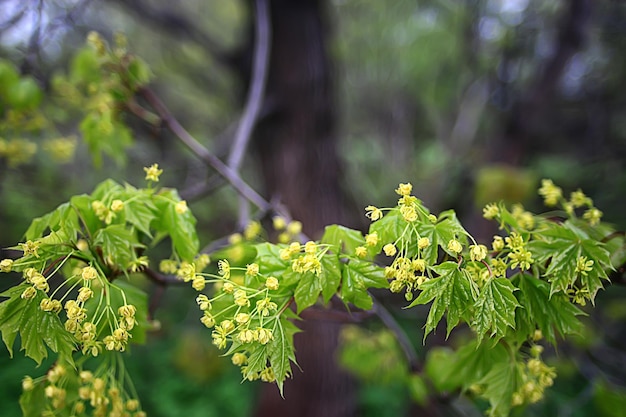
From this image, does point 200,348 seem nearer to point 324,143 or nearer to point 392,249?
point 324,143

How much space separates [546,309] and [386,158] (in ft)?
24.6

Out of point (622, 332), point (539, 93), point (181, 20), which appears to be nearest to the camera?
point (181, 20)

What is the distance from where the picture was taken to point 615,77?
457cm

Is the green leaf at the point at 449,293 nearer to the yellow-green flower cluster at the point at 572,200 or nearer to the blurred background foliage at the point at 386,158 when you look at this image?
the yellow-green flower cluster at the point at 572,200

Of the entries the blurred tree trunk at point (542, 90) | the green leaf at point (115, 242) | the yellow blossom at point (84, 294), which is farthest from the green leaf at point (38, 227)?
the blurred tree trunk at point (542, 90)

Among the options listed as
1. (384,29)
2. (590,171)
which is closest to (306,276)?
(590,171)

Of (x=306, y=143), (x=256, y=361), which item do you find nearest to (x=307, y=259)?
(x=256, y=361)

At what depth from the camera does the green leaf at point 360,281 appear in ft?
2.66

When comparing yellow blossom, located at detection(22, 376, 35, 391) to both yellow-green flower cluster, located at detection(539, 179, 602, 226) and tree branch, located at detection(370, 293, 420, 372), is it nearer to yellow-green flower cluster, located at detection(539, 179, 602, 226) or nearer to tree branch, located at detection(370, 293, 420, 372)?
tree branch, located at detection(370, 293, 420, 372)

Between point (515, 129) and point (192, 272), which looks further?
point (515, 129)

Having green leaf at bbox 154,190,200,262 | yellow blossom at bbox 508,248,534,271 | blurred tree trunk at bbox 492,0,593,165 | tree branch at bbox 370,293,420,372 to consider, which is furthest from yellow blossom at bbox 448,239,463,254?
blurred tree trunk at bbox 492,0,593,165

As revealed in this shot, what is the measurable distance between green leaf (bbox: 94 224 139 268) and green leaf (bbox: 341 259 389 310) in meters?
0.41

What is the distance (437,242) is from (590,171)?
3.68 m

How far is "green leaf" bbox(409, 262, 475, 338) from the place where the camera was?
0.72m
